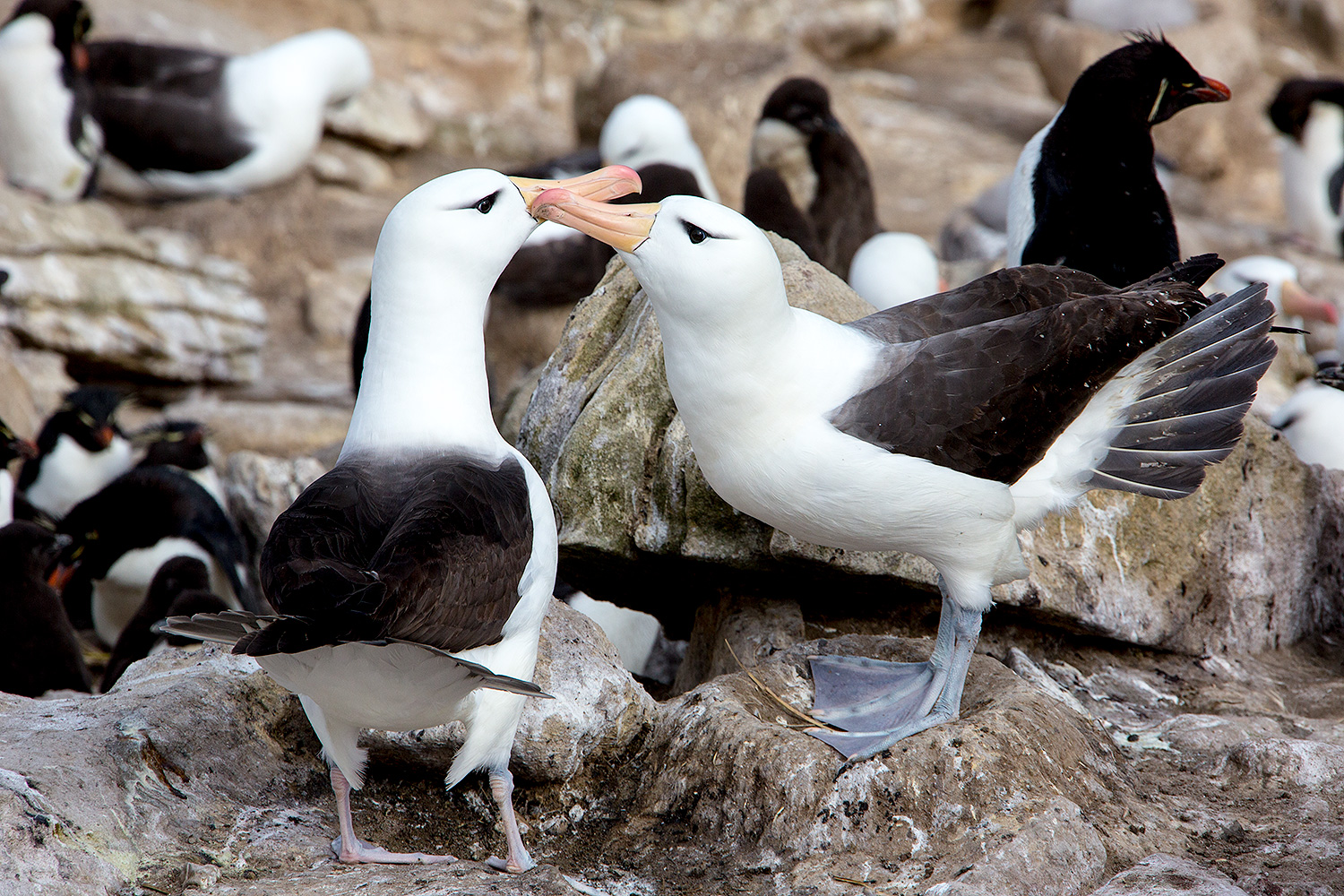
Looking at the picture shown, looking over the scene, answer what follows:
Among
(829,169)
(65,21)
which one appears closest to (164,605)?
(829,169)

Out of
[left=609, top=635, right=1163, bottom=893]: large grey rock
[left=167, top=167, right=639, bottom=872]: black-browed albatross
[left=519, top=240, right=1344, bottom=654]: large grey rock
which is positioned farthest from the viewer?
[left=519, top=240, right=1344, bottom=654]: large grey rock

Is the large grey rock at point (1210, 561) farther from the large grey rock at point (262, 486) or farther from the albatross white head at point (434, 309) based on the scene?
the large grey rock at point (262, 486)

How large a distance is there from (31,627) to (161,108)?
22.6 feet

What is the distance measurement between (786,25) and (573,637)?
14.8m

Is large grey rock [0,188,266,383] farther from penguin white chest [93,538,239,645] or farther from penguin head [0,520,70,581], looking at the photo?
penguin head [0,520,70,581]

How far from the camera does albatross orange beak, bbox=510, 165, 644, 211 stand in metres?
3.93

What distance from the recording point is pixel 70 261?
976cm

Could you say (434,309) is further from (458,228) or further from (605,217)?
(605,217)

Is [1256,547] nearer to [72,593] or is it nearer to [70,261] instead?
[72,593]

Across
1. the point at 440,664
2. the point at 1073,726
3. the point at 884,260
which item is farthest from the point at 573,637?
the point at 884,260

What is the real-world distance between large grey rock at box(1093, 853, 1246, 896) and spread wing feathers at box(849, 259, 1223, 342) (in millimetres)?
1682

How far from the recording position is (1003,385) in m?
3.73

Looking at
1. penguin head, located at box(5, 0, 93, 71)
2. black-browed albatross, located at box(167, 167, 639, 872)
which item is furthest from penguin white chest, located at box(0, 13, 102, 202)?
black-browed albatross, located at box(167, 167, 639, 872)

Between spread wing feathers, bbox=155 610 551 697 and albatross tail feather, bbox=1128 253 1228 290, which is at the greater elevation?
albatross tail feather, bbox=1128 253 1228 290
